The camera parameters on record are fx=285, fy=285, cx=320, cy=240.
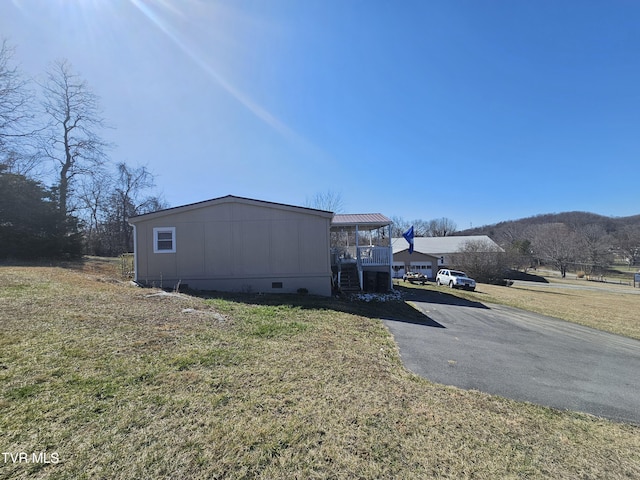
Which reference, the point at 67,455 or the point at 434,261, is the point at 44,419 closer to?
the point at 67,455

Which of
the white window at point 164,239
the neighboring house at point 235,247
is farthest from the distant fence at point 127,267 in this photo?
the white window at point 164,239

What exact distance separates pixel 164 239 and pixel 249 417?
995 cm

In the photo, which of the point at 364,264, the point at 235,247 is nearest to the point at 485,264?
the point at 364,264

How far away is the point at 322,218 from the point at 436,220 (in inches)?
2802

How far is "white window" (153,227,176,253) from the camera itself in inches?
426

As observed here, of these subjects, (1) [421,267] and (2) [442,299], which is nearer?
(2) [442,299]

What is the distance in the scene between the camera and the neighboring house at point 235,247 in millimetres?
10789

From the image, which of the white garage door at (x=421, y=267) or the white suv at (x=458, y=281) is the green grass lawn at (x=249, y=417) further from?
the white garage door at (x=421, y=267)

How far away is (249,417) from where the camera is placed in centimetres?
261

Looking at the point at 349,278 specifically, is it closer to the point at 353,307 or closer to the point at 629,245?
the point at 353,307

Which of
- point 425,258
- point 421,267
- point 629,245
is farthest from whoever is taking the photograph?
point 629,245

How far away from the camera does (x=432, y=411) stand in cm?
300

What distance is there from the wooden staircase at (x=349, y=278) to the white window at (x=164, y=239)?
7.48 meters

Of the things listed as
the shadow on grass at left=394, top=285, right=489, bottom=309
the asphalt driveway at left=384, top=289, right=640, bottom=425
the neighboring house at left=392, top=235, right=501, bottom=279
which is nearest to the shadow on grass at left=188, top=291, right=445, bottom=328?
the asphalt driveway at left=384, top=289, right=640, bottom=425
